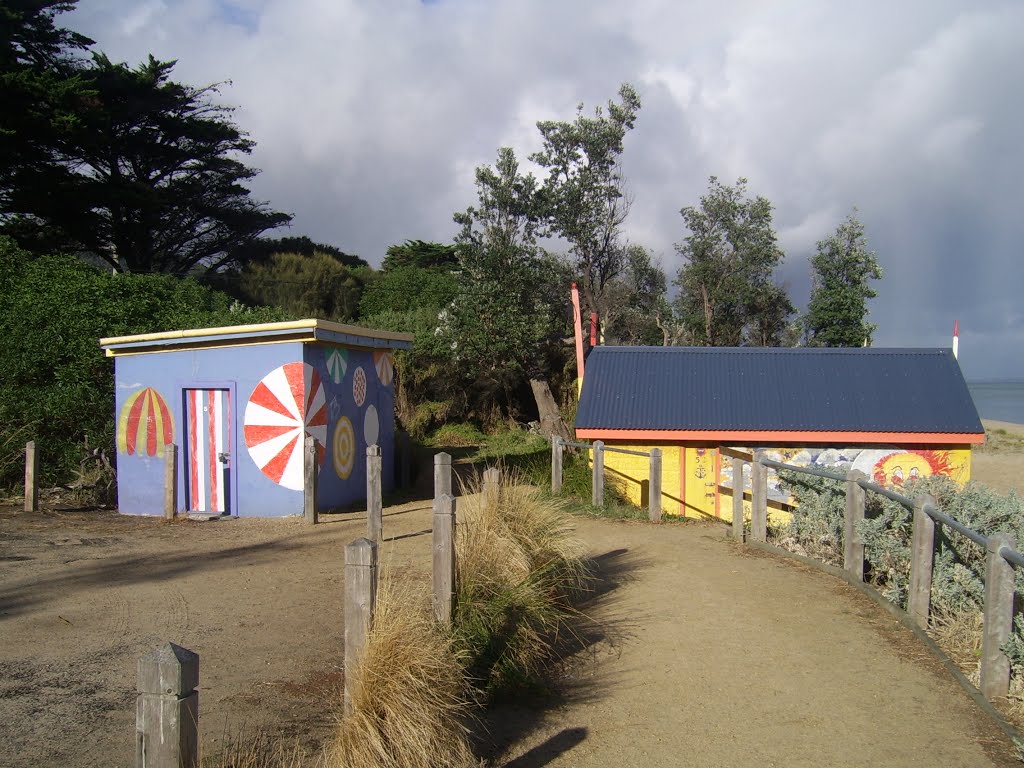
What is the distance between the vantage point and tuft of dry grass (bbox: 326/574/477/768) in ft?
13.5

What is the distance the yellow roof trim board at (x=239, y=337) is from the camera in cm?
1280

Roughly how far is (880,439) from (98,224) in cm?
2545

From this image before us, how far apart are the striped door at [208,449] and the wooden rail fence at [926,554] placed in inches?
293

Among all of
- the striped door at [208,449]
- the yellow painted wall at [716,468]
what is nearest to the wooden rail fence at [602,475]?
the yellow painted wall at [716,468]

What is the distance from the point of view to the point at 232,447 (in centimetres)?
1323

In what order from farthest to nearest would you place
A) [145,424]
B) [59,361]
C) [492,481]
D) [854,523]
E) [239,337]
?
[59,361]
[145,424]
[239,337]
[854,523]
[492,481]

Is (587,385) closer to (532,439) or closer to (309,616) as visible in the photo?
(532,439)

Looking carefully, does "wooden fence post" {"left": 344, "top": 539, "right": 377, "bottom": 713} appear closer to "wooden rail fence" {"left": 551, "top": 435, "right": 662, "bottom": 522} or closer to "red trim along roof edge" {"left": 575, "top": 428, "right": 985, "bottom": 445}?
"wooden rail fence" {"left": 551, "top": 435, "right": 662, "bottom": 522}

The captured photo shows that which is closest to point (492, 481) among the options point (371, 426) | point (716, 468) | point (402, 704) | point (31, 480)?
point (402, 704)

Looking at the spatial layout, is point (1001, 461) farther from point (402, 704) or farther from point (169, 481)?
point (402, 704)

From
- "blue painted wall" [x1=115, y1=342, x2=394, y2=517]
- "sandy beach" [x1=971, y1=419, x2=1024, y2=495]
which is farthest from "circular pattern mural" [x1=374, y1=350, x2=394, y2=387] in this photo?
"sandy beach" [x1=971, y1=419, x2=1024, y2=495]

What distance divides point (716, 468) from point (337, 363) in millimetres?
7237

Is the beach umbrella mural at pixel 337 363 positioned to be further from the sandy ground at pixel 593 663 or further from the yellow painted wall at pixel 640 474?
the yellow painted wall at pixel 640 474

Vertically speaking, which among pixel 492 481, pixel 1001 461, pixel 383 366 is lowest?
pixel 1001 461
